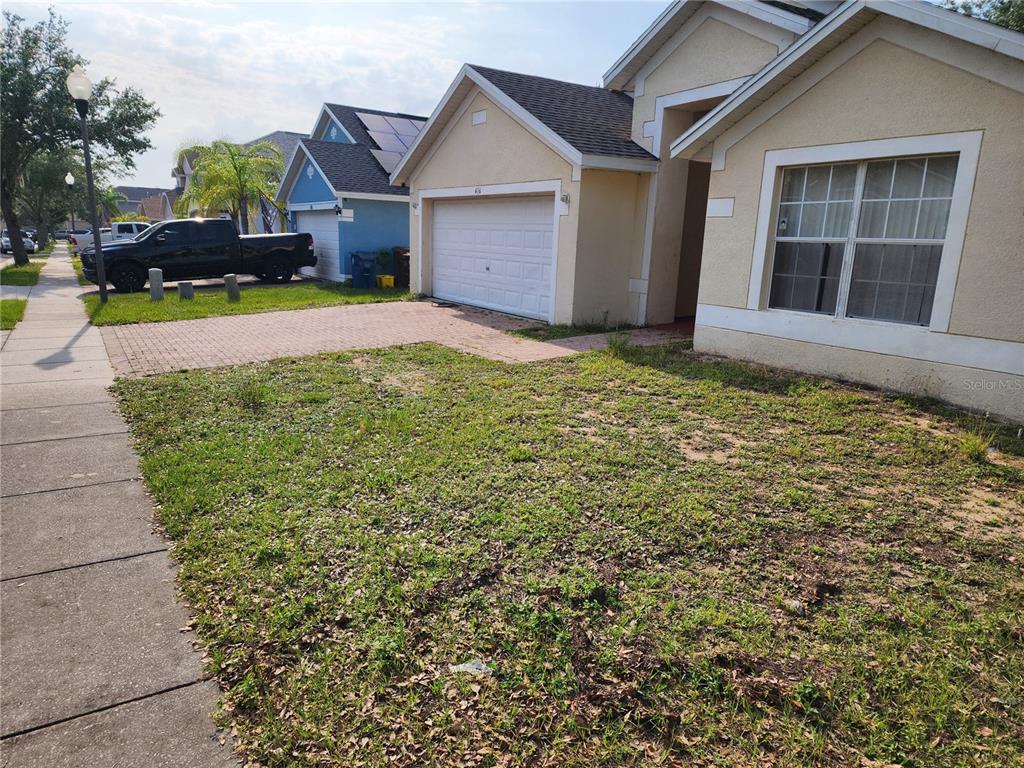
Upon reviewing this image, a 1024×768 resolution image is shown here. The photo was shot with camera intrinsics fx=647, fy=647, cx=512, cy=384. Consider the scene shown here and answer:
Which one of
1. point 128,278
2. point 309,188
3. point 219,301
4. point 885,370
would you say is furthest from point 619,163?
point 128,278

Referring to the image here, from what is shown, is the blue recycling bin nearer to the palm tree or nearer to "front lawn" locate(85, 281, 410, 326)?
"front lawn" locate(85, 281, 410, 326)

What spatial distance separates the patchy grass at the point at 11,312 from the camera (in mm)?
→ 12078

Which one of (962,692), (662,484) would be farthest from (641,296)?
(962,692)

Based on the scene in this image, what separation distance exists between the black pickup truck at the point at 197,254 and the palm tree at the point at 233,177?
685cm

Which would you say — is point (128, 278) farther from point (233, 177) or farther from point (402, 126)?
point (402, 126)

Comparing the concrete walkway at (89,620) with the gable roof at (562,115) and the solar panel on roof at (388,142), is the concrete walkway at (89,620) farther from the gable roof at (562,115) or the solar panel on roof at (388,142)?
the solar panel on roof at (388,142)

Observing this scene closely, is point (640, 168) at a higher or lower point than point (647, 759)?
higher

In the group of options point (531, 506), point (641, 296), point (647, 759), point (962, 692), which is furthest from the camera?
point (641, 296)

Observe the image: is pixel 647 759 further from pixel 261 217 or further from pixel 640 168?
pixel 261 217

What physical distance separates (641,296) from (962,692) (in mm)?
10020

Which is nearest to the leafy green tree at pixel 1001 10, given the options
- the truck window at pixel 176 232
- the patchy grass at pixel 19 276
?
the truck window at pixel 176 232

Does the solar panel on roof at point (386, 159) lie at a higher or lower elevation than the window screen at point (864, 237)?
higher

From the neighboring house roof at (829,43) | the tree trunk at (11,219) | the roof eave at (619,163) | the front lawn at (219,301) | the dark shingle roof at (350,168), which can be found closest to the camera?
the neighboring house roof at (829,43)

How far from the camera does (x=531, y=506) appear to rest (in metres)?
4.50
